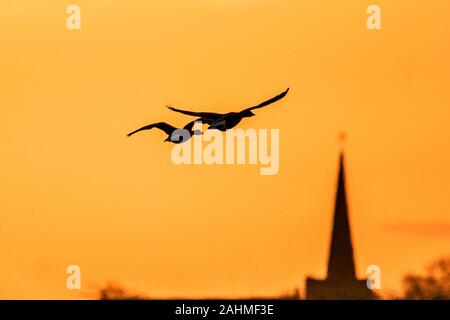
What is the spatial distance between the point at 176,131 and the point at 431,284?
31.1 feet

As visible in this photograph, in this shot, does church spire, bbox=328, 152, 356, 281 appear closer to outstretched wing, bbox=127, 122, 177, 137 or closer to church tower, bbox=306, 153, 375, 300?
church tower, bbox=306, 153, 375, 300

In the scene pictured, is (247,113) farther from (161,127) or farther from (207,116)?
(161,127)

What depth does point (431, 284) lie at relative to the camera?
150 ft

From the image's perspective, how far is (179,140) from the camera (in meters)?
38.6

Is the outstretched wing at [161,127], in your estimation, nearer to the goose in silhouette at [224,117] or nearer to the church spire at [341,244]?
the goose in silhouette at [224,117]

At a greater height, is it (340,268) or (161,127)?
(161,127)

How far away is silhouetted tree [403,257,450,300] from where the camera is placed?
4397 cm

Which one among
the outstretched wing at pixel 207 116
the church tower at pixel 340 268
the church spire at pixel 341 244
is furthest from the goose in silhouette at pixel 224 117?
the church spire at pixel 341 244

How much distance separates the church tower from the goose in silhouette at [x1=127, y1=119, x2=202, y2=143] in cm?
632

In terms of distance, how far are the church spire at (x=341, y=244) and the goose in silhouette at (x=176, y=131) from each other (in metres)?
6.96

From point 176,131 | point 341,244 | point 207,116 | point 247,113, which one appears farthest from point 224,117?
point 341,244

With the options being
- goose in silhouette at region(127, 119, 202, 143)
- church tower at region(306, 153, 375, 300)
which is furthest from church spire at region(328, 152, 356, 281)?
goose in silhouette at region(127, 119, 202, 143)

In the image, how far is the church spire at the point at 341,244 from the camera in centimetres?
4553
